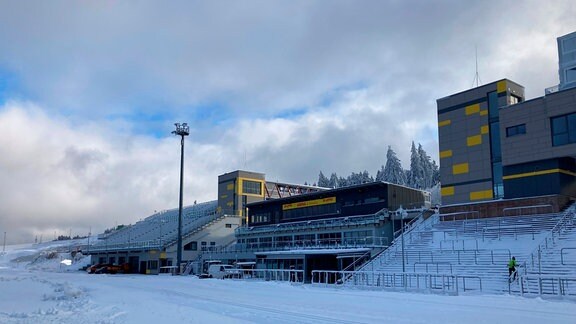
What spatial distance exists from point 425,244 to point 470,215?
6004 mm

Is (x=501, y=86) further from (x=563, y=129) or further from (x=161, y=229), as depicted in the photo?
(x=161, y=229)

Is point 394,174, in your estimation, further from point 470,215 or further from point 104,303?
point 104,303

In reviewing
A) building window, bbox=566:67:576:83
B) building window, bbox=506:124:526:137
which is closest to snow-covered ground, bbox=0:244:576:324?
building window, bbox=506:124:526:137

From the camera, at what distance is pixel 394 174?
352 ft

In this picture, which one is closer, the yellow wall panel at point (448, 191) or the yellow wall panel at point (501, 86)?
the yellow wall panel at point (501, 86)

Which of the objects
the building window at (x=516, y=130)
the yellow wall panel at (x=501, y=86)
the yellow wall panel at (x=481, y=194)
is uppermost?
the yellow wall panel at (x=501, y=86)

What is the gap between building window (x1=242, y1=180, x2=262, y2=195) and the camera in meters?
83.3

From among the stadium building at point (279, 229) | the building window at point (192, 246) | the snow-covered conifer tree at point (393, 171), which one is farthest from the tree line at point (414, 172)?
the building window at point (192, 246)

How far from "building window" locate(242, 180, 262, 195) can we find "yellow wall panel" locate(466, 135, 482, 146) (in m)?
42.4

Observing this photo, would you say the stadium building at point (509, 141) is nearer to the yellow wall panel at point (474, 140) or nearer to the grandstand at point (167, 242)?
the yellow wall panel at point (474, 140)

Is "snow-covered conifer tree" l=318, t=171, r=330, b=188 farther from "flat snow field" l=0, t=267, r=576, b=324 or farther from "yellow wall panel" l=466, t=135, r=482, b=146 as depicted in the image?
"flat snow field" l=0, t=267, r=576, b=324

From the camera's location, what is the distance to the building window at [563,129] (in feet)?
129

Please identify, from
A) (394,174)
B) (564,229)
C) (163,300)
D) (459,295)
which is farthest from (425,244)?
(394,174)

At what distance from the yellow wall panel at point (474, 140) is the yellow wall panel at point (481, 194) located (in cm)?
439
